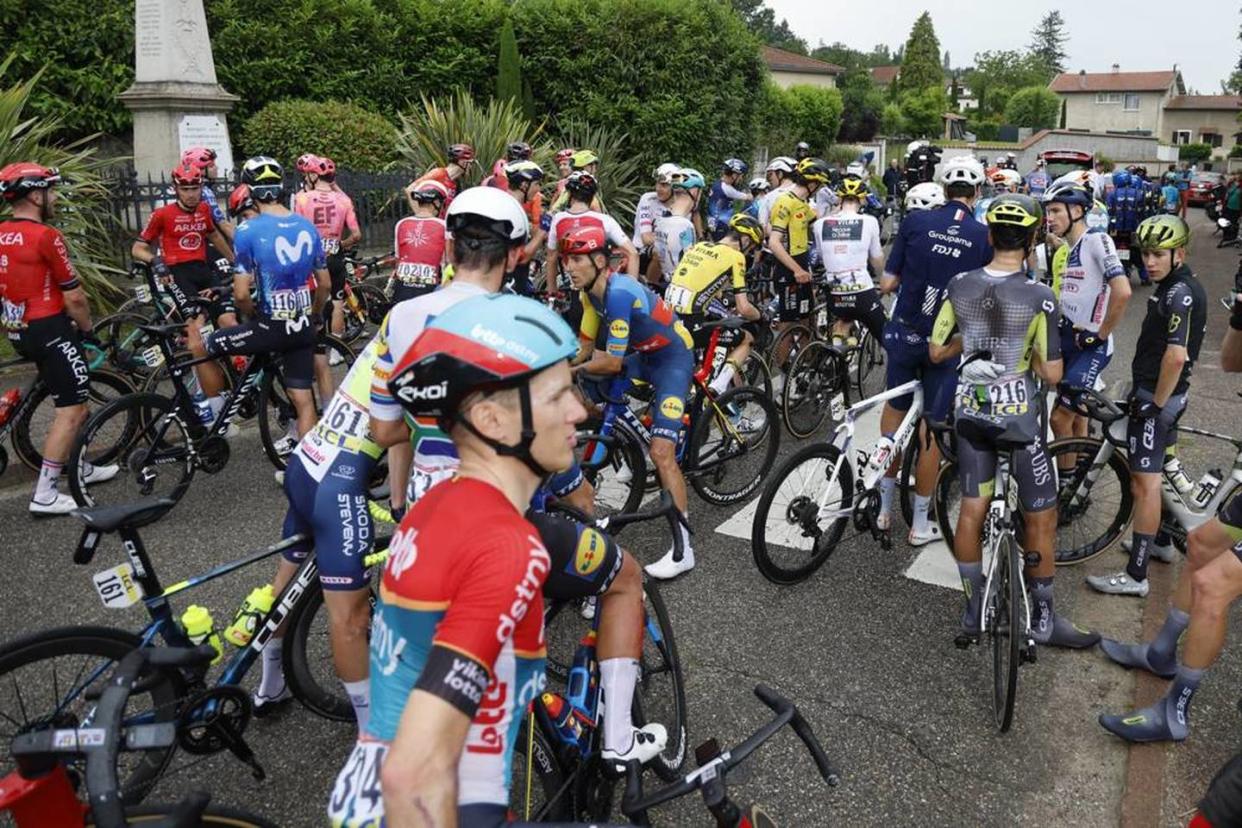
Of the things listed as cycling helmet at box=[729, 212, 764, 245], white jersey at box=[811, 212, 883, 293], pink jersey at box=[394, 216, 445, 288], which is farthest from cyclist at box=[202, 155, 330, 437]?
white jersey at box=[811, 212, 883, 293]

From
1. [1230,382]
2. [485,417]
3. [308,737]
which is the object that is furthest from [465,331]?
[1230,382]

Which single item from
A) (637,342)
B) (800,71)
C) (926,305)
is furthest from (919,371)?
(800,71)

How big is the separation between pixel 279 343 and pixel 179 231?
3.08m

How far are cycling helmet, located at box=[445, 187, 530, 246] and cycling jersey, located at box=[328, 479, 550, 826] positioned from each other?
177 centimetres

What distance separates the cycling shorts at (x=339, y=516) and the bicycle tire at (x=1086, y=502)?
4132 millimetres

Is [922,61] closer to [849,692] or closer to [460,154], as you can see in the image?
[460,154]

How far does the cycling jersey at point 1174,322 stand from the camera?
487cm

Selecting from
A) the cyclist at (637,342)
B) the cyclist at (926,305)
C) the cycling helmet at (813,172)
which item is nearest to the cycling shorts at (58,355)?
the cyclist at (637,342)

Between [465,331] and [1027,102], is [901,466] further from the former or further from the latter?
[1027,102]

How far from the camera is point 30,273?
18.6 ft

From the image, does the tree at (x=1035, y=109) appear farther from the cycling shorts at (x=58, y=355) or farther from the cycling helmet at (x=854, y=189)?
the cycling shorts at (x=58, y=355)

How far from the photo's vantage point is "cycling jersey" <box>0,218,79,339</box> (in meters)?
5.63

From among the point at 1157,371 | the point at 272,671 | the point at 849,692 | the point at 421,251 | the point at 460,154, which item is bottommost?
the point at 849,692

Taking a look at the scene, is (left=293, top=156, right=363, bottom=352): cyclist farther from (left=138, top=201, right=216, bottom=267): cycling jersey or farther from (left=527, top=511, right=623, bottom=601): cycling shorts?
(left=527, top=511, right=623, bottom=601): cycling shorts
